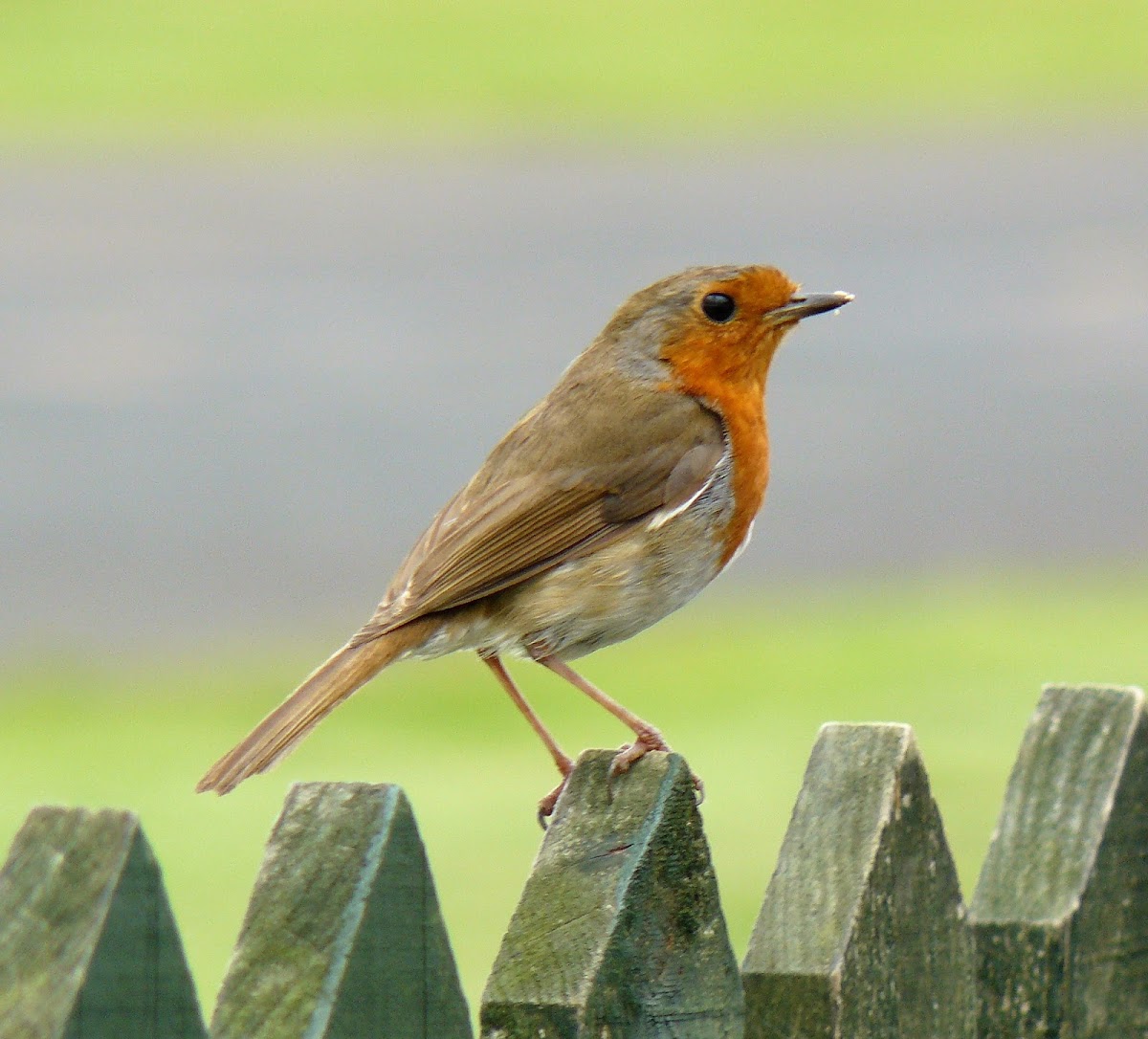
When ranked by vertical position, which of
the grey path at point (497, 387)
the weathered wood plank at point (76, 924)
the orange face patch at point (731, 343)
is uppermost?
the weathered wood plank at point (76, 924)

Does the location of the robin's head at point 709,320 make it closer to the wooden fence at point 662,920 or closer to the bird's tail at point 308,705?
the bird's tail at point 308,705

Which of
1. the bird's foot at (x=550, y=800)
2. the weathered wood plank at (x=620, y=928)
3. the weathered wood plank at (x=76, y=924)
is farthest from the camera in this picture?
the bird's foot at (x=550, y=800)

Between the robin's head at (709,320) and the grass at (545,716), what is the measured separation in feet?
6.48

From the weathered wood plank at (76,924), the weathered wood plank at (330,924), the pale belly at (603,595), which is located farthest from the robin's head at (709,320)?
the weathered wood plank at (76,924)

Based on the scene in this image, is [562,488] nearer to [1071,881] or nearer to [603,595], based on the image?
[603,595]

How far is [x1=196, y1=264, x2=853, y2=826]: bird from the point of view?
398 cm

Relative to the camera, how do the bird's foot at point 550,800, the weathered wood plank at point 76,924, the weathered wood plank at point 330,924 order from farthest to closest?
the bird's foot at point 550,800 → the weathered wood plank at point 330,924 → the weathered wood plank at point 76,924

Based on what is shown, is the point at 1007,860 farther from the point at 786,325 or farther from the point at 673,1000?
the point at 786,325

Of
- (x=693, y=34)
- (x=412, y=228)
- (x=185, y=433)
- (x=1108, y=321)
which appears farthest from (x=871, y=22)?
(x=185, y=433)

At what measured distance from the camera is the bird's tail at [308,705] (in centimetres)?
309

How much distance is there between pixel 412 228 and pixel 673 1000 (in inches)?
518

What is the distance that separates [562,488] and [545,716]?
3254 mm

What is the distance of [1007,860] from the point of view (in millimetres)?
3057

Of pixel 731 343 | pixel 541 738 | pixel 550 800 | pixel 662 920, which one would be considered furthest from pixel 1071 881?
pixel 731 343
